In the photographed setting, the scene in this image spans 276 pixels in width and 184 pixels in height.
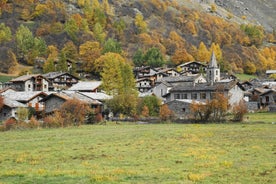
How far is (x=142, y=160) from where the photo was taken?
24.7 m

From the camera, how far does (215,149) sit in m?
28.7

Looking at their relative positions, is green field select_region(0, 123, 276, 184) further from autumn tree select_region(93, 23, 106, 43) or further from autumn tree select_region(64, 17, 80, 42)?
autumn tree select_region(93, 23, 106, 43)

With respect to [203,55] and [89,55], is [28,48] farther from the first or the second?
[203,55]

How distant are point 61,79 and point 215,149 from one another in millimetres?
90802

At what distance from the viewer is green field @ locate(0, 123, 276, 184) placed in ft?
63.7

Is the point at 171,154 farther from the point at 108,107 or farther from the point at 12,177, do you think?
the point at 108,107

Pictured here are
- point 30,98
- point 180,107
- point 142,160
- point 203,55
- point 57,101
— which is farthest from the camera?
point 203,55

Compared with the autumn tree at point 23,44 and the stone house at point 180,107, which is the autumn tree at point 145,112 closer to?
the stone house at point 180,107

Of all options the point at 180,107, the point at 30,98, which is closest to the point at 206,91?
the point at 180,107

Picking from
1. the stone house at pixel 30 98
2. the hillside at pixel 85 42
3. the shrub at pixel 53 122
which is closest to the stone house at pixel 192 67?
the hillside at pixel 85 42

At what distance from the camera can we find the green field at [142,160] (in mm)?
19420

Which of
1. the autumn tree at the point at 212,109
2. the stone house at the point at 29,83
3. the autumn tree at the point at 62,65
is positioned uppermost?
the autumn tree at the point at 62,65

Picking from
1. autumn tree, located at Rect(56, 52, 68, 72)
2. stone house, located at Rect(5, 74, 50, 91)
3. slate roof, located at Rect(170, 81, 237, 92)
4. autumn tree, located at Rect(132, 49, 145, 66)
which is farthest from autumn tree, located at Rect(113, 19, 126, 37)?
slate roof, located at Rect(170, 81, 237, 92)

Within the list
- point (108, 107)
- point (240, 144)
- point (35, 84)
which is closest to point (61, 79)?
point (35, 84)
